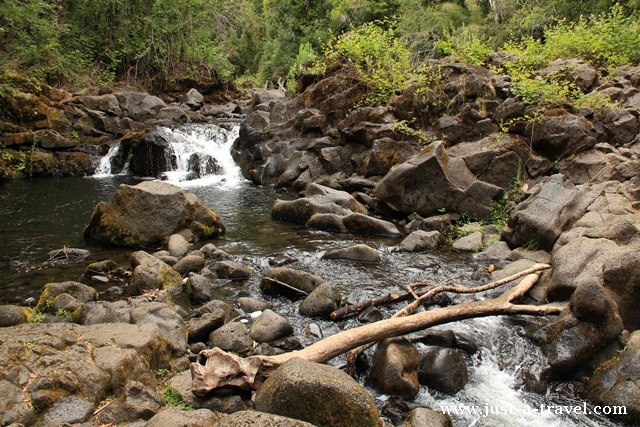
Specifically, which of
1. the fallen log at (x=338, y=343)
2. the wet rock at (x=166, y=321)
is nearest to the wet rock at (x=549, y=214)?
the fallen log at (x=338, y=343)

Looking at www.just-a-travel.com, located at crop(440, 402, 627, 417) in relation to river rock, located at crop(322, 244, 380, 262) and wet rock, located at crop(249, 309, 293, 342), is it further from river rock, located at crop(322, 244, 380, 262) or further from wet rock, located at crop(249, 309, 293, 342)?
river rock, located at crop(322, 244, 380, 262)

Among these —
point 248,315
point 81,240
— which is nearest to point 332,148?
point 81,240

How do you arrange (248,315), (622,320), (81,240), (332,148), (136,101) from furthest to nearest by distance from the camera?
(136,101)
(332,148)
(81,240)
(248,315)
(622,320)

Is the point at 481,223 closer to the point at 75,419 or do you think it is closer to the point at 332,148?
the point at 332,148

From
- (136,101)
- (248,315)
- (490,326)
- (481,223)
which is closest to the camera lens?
(490,326)

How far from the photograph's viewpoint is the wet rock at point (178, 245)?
862 cm

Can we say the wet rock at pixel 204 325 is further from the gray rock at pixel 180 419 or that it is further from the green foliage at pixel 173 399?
the gray rock at pixel 180 419

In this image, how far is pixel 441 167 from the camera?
35.1 ft

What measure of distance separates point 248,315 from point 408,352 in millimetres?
2457

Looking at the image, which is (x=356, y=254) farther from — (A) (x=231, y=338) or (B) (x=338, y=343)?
(B) (x=338, y=343)

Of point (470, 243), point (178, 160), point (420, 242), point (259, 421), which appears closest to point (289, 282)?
point (420, 242)

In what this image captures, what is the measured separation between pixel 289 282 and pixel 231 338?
72.0 inches

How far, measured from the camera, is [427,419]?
3.93 metres

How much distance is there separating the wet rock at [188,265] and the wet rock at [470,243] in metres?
5.07
